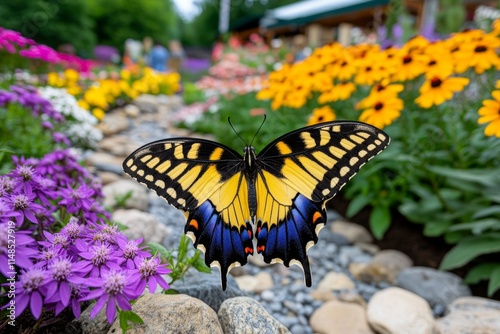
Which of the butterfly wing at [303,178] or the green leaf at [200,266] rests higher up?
the butterfly wing at [303,178]

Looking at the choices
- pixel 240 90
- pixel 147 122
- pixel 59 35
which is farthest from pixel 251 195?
pixel 59 35

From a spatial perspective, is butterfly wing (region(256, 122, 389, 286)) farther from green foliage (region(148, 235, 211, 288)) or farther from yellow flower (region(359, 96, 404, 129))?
yellow flower (region(359, 96, 404, 129))

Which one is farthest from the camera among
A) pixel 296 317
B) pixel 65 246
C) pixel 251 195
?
pixel 296 317

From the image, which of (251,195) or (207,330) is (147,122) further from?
(207,330)

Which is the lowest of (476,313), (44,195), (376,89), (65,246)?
(476,313)

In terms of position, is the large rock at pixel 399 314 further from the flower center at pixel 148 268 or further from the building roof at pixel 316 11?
the building roof at pixel 316 11

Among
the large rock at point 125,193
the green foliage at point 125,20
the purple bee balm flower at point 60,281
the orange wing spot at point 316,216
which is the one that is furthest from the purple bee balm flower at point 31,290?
the green foliage at point 125,20

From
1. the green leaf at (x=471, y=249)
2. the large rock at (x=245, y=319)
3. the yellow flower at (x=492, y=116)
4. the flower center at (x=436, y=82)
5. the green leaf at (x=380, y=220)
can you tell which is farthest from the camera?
the green leaf at (x=380, y=220)
